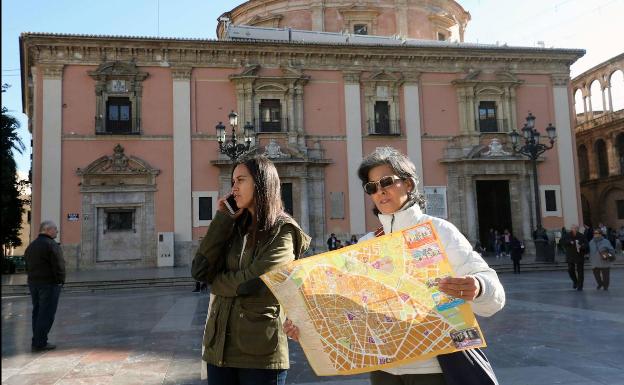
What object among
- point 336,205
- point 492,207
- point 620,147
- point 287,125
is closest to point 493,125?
point 492,207

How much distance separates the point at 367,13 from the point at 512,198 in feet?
41.2

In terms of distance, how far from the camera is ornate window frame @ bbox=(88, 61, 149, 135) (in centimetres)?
2095

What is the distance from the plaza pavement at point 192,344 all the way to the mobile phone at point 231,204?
6.91 feet

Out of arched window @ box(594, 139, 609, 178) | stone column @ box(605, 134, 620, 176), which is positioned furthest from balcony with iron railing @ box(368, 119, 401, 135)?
arched window @ box(594, 139, 609, 178)

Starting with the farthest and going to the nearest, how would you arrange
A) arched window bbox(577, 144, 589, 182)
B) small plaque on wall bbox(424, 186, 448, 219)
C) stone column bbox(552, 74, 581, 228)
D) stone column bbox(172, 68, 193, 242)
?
arched window bbox(577, 144, 589, 182) → stone column bbox(552, 74, 581, 228) → small plaque on wall bbox(424, 186, 448, 219) → stone column bbox(172, 68, 193, 242)

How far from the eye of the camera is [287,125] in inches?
887

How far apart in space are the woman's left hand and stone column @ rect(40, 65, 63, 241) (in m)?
20.8

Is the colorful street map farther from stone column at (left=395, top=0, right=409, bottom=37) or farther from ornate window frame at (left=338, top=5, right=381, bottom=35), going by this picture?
stone column at (left=395, top=0, right=409, bottom=37)

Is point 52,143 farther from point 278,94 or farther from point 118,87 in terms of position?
point 278,94

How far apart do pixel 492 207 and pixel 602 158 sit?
13.8 metres

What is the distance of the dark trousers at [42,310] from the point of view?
654 cm

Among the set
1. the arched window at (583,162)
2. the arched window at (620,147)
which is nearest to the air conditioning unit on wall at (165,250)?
the arched window at (620,147)

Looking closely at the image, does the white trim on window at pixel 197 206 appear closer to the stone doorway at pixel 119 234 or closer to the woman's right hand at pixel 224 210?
the stone doorway at pixel 119 234

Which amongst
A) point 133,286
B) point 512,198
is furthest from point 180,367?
point 512,198
